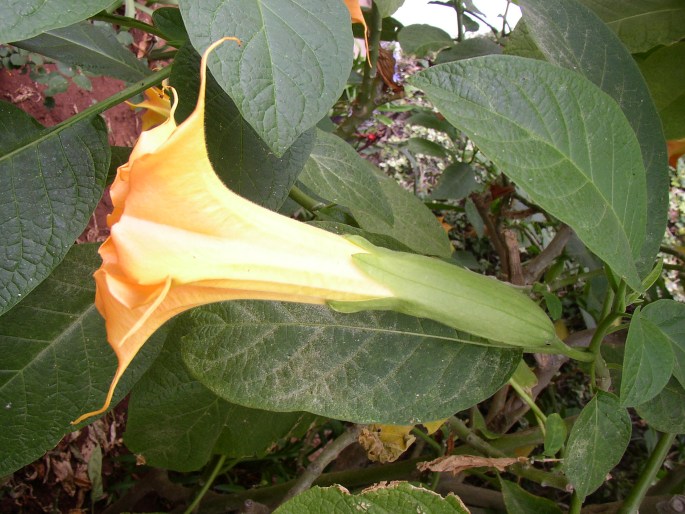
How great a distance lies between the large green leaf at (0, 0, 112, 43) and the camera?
1.34 feet

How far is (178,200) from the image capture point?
36cm

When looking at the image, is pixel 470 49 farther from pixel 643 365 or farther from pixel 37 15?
pixel 37 15

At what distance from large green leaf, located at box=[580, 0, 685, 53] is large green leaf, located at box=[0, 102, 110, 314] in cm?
64

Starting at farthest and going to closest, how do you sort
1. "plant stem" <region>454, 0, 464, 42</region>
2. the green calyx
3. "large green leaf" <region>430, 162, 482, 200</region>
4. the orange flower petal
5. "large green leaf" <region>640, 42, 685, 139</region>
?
"large green leaf" <region>430, 162, 482, 200</region>, "plant stem" <region>454, 0, 464, 42</region>, "large green leaf" <region>640, 42, 685, 139</region>, the green calyx, the orange flower petal

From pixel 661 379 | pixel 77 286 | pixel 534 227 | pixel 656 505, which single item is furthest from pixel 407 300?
pixel 534 227

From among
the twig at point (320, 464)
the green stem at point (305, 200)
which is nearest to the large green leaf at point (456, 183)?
the green stem at point (305, 200)

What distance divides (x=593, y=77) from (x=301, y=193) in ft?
1.35

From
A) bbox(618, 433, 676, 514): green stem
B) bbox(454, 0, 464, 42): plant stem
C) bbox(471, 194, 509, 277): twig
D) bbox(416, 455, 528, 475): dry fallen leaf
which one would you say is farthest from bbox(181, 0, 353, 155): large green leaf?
bbox(454, 0, 464, 42): plant stem

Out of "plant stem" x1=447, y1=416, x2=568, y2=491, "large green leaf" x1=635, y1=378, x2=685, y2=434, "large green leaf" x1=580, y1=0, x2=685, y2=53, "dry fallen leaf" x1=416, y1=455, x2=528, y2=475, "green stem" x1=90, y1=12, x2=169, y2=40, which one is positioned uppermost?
"large green leaf" x1=580, y1=0, x2=685, y2=53

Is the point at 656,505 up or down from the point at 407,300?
down

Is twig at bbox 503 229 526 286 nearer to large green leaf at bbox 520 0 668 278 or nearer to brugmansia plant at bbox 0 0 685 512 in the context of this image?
brugmansia plant at bbox 0 0 685 512

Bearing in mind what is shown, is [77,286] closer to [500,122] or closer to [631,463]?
[500,122]

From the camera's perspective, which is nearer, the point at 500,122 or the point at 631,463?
the point at 500,122

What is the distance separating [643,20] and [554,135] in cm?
44
